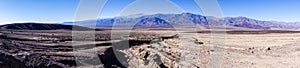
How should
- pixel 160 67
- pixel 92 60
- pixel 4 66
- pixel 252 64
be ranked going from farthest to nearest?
pixel 252 64 < pixel 160 67 < pixel 92 60 < pixel 4 66

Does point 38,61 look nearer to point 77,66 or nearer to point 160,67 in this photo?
point 77,66

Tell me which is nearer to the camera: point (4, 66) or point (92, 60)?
point (4, 66)

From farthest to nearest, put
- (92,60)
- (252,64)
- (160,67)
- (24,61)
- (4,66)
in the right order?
(252,64) < (160,67) < (92,60) < (24,61) < (4,66)

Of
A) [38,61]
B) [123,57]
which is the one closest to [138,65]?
[123,57]

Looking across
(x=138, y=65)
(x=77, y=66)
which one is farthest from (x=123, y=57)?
(x=77, y=66)

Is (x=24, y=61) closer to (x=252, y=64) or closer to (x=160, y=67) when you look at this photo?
(x=160, y=67)

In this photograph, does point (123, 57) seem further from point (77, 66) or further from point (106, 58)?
point (77, 66)

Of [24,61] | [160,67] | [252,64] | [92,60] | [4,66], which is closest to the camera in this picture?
[4,66]

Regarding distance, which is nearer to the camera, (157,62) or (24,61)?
(24,61)

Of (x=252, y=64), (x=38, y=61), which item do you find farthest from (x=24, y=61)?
(x=252, y=64)
